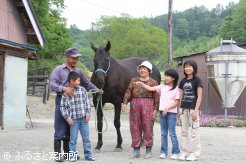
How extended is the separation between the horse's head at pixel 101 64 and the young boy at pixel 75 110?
35.9 inches

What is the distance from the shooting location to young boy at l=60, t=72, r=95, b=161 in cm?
669

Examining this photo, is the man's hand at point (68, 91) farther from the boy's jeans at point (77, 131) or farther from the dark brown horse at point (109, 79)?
the dark brown horse at point (109, 79)

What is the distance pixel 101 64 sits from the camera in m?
7.82

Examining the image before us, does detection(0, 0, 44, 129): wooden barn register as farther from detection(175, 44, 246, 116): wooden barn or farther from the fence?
detection(175, 44, 246, 116): wooden barn

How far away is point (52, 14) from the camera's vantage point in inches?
1550

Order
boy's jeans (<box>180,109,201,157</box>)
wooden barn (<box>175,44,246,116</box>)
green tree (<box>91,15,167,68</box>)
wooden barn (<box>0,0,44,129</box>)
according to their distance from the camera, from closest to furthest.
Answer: boy's jeans (<box>180,109,201,157</box>)
wooden barn (<box>0,0,44,129</box>)
wooden barn (<box>175,44,246,116</box>)
green tree (<box>91,15,167,68</box>)

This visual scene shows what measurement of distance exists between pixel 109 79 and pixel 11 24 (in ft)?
22.7

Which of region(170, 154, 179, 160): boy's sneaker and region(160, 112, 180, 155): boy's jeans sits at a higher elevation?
region(160, 112, 180, 155): boy's jeans

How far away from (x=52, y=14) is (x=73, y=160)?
34018mm

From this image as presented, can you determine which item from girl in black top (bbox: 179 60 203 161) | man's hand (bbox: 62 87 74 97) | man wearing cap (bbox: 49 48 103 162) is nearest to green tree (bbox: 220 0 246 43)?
girl in black top (bbox: 179 60 203 161)

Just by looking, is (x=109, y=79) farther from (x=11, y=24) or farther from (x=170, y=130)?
(x=11, y=24)

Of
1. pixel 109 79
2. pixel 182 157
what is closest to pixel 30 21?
pixel 109 79

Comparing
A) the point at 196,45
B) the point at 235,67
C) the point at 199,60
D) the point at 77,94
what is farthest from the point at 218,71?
the point at 196,45

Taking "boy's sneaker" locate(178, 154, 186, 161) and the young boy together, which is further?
"boy's sneaker" locate(178, 154, 186, 161)
